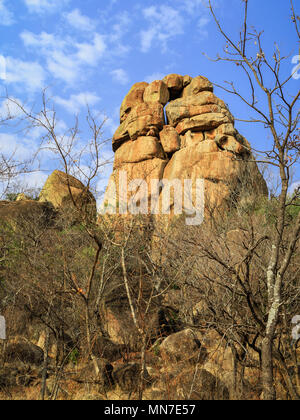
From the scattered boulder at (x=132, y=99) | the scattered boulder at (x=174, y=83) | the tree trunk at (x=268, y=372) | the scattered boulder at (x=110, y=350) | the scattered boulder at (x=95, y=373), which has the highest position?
the scattered boulder at (x=174, y=83)

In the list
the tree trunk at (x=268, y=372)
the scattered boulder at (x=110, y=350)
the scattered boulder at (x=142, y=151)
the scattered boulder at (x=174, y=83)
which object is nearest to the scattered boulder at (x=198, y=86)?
the scattered boulder at (x=174, y=83)

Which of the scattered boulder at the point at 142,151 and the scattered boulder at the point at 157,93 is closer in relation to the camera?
the scattered boulder at the point at 142,151

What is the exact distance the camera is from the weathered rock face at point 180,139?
2144cm

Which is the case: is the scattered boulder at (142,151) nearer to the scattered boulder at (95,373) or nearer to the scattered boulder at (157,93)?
the scattered boulder at (157,93)

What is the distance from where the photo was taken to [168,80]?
2795 cm

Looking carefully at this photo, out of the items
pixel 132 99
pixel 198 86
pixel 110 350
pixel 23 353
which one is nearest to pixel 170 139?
pixel 198 86

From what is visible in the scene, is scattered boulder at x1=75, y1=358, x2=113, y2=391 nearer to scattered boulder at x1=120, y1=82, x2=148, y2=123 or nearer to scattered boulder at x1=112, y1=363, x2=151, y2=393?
scattered boulder at x1=112, y1=363, x2=151, y2=393

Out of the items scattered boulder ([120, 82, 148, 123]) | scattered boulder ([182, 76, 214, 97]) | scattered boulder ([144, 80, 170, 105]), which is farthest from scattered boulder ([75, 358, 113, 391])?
scattered boulder ([120, 82, 148, 123])

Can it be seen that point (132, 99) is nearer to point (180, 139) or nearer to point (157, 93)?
point (157, 93)

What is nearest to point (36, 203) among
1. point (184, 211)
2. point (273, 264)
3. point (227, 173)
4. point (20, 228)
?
point (20, 228)

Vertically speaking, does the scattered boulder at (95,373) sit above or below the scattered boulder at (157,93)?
below

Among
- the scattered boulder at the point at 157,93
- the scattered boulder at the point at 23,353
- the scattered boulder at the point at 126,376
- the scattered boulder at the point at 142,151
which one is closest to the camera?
the scattered boulder at the point at 126,376

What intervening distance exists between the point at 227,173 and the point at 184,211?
385cm

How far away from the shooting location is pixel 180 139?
24938mm
